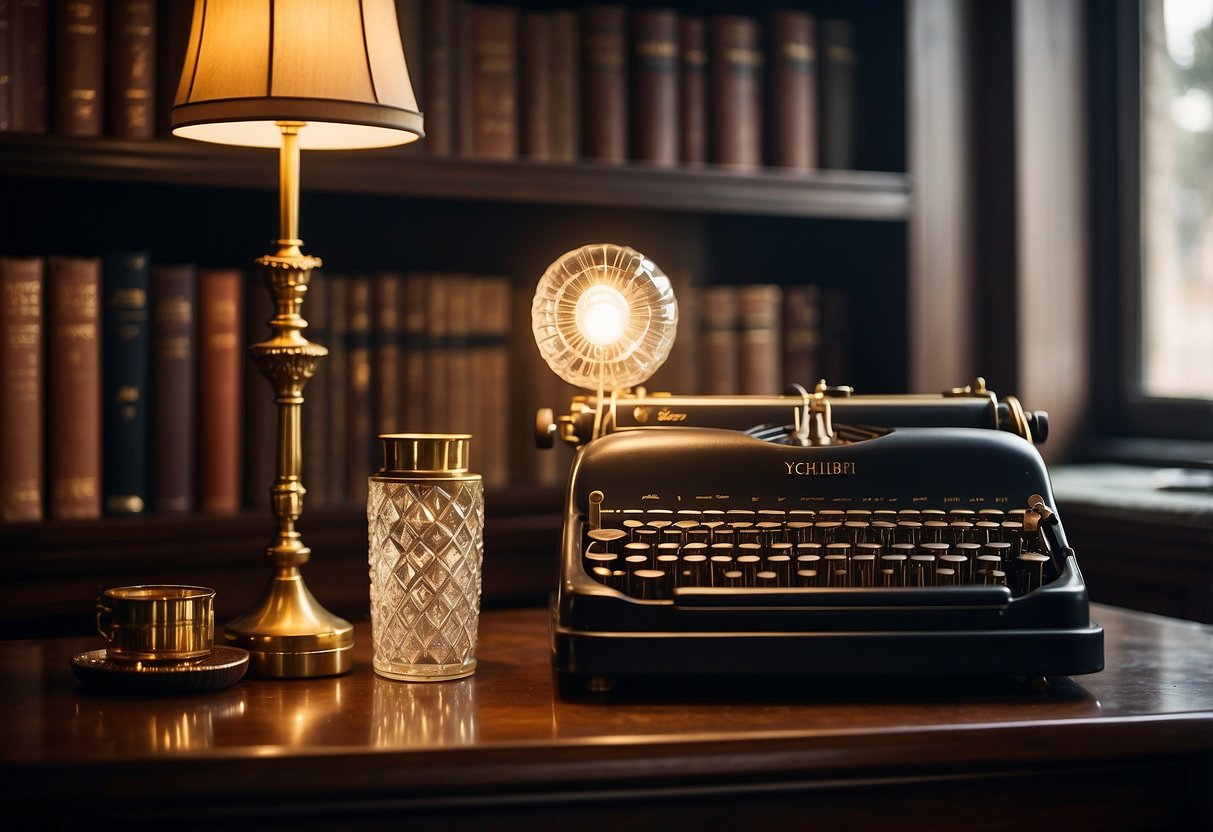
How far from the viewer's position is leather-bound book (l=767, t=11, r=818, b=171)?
1.90m

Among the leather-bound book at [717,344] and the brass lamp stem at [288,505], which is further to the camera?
the leather-bound book at [717,344]

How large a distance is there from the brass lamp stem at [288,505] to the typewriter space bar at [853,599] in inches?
13.5

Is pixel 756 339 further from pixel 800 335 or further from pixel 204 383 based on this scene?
pixel 204 383

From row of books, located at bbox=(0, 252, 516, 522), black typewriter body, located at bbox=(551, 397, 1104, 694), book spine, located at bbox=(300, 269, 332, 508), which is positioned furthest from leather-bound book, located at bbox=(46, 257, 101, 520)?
black typewriter body, located at bbox=(551, 397, 1104, 694)

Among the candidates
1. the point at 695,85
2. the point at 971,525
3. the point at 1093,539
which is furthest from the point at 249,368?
the point at 1093,539

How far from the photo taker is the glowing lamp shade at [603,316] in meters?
1.32

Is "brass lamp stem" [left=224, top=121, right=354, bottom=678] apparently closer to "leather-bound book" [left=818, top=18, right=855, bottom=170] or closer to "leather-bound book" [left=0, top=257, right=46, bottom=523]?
"leather-bound book" [left=0, top=257, right=46, bottom=523]

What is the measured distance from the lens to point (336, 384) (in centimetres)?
173

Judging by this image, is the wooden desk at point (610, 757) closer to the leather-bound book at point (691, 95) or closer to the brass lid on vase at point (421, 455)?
the brass lid on vase at point (421, 455)

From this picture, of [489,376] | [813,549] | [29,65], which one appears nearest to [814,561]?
[813,549]

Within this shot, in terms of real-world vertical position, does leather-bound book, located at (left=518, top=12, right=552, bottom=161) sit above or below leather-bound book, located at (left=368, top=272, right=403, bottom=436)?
above

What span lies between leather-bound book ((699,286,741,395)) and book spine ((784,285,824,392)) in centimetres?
9

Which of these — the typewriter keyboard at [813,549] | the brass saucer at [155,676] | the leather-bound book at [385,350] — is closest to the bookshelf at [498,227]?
the leather-bound book at [385,350]

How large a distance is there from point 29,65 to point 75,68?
2.0 inches
